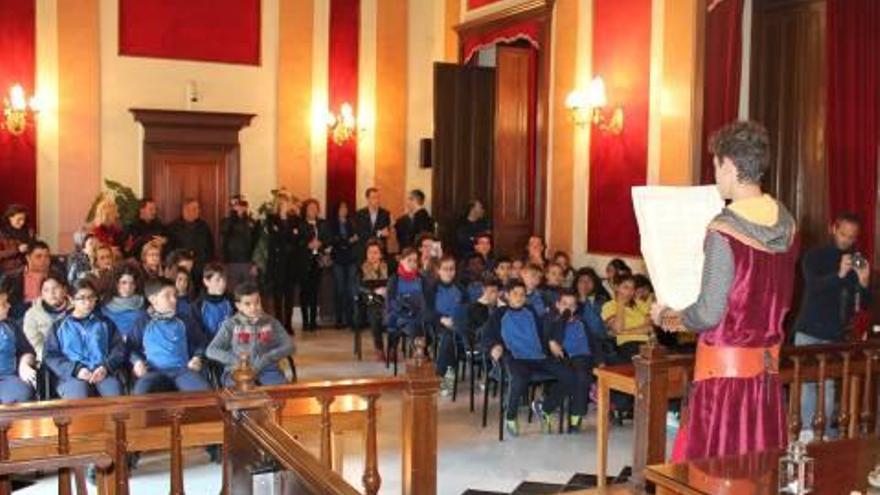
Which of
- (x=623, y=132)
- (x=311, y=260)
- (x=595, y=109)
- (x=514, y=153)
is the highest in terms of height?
(x=595, y=109)

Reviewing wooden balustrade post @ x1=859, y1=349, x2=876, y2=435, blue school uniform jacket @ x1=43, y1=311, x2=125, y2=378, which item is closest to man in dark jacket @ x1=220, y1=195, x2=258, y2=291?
blue school uniform jacket @ x1=43, y1=311, x2=125, y2=378

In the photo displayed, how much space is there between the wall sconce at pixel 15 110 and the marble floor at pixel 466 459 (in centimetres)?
530

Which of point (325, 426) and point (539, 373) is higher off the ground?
point (325, 426)

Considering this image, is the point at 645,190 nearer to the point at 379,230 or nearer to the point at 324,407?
the point at 324,407

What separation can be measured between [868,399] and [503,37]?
20.3ft

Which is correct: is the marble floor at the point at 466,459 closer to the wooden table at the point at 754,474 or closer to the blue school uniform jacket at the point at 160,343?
the blue school uniform jacket at the point at 160,343

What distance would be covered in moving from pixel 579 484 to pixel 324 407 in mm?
1823

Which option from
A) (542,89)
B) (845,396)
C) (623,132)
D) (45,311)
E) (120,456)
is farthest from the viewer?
(542,89)

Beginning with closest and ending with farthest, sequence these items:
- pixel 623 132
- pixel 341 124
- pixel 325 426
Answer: pixel 325 426 → pixel 623 132 → pixel 341 124

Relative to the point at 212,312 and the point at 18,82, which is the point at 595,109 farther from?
the point at 18,82

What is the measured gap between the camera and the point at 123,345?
5309mm

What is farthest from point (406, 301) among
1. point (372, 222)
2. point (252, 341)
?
point (372, 222)

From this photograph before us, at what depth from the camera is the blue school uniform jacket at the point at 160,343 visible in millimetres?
5367

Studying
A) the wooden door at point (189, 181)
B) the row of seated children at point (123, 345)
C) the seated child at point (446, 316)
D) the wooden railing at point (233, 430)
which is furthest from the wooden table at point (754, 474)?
the wooden door at point (189, 181)
